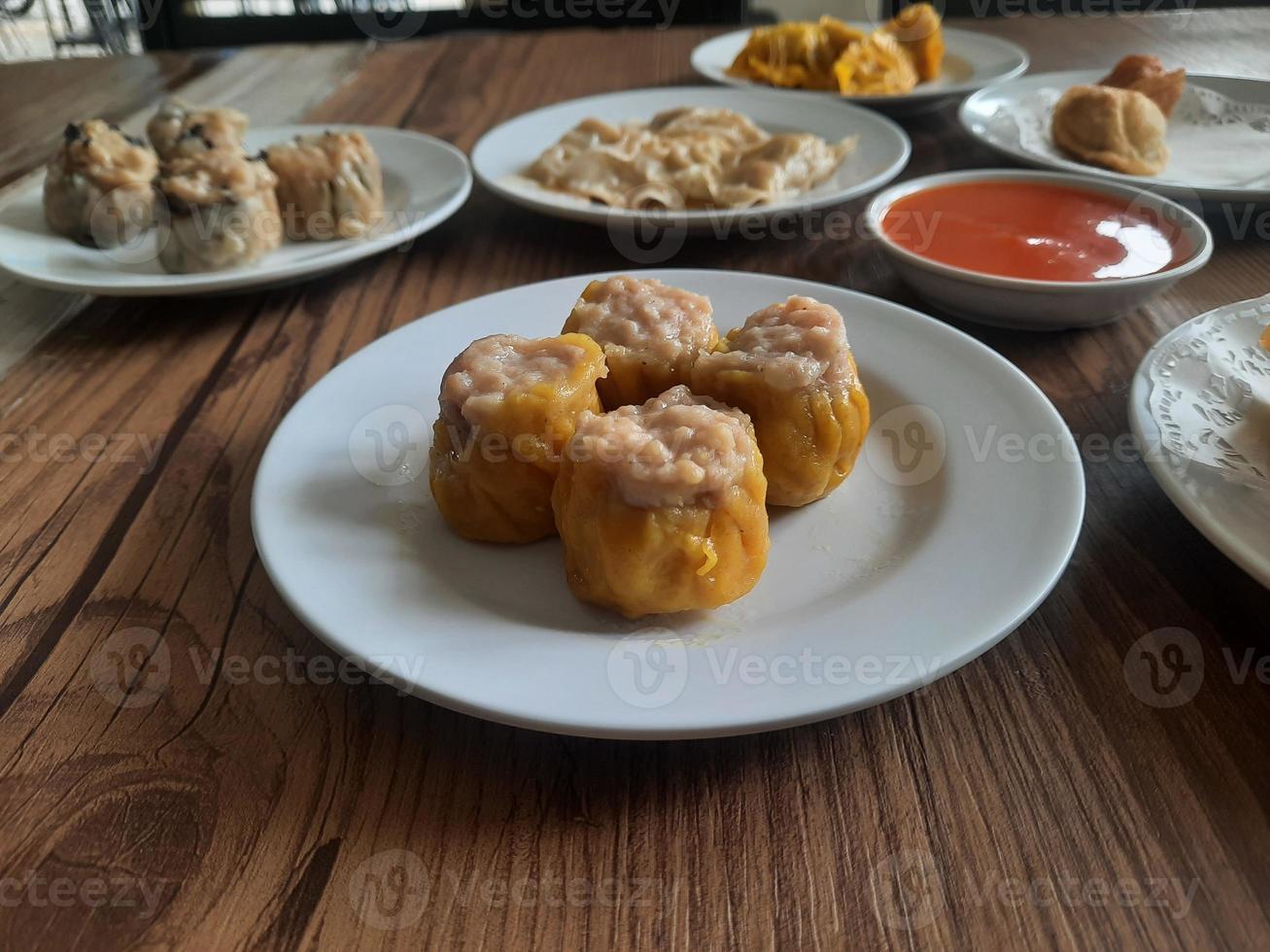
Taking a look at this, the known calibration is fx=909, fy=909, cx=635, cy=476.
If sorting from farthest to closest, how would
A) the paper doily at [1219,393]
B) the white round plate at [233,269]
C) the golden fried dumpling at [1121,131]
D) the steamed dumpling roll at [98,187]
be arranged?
the golden fried dumpling at [1121,131]
the steamed dumpling roll at [98,187]
the white round plate at [233,269]
the paper doily at [1219,393]

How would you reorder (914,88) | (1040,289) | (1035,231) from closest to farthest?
(1040,289) < (1035,231) < (914,88)

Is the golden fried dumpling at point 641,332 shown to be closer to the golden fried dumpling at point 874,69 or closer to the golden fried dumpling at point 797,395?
the golden fried dumpling at point 797,395

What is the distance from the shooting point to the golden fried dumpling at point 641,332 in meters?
0.99

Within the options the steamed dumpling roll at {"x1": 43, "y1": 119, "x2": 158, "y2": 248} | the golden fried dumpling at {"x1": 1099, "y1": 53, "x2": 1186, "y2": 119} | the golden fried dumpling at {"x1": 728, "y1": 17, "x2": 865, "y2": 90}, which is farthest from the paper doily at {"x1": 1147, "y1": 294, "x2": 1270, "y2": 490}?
the steamed dumpling roll at {"x1": 43, "y1": 119, "x2": 158, "y2": 248}

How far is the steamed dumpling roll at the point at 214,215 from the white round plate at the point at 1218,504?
1288 mm

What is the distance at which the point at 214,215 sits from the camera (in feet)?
4.66

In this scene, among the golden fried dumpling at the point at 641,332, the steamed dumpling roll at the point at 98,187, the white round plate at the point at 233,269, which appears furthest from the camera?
the steamed dumpling roll at the point at 98,187

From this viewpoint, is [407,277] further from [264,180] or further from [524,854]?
[524,854]

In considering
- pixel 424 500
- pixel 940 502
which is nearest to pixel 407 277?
pixel 424 500

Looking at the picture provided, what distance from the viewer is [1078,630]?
0.86 meters

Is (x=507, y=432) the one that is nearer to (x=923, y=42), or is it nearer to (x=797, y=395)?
(x=797, y=395)

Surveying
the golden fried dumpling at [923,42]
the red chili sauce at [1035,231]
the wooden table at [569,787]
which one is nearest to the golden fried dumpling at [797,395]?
the wooden table at [569,787]

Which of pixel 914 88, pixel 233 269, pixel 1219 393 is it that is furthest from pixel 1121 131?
pixel 233 269

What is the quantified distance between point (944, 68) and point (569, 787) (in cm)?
224
